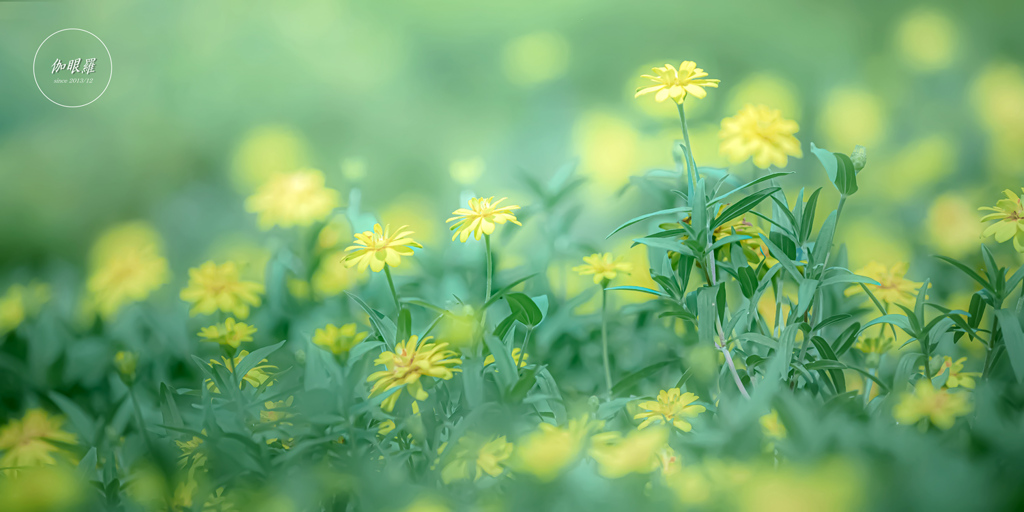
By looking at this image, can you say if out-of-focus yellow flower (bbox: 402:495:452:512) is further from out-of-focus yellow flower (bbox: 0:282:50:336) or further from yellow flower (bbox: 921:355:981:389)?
out-of-focus yellow flower (bbox: 0:282:50:336)

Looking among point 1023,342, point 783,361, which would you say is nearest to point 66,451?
point 783,361

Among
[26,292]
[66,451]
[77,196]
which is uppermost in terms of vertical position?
[77,196]

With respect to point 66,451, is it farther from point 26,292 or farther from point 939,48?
point 939,48

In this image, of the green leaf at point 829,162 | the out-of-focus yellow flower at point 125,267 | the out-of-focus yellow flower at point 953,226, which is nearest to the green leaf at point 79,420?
the out-of-focus yellow flower at point 125,267

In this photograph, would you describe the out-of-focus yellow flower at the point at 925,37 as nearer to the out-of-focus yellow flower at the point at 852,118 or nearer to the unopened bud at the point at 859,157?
the out-of-focus yellow flower at the point at 852,118

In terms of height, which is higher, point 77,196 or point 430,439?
point 77,196

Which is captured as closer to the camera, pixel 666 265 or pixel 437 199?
pixel 666 265

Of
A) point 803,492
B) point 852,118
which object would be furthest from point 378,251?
point 852,118
